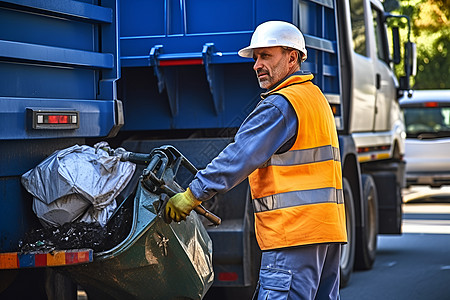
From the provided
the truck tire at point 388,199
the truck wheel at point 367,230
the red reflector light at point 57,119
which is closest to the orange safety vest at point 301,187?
the red reflector light at point 57,119

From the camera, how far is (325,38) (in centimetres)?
788

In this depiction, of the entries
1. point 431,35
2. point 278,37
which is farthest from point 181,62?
point 431,35

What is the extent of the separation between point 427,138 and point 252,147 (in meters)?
14.3

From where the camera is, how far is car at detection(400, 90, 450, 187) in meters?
17.5

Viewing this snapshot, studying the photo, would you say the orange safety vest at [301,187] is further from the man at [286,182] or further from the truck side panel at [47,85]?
the truck side panel at [47,85]

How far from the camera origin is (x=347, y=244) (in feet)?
28.2

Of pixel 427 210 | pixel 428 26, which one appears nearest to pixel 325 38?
pixel 427 210

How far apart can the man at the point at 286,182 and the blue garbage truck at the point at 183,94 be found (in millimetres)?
695

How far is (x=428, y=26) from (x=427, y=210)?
A: 8937 millimetres

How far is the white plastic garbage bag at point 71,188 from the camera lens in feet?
15.1

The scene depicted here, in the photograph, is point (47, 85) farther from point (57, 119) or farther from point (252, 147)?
point (252, 147)

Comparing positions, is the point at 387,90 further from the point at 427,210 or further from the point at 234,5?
the point at 427,210

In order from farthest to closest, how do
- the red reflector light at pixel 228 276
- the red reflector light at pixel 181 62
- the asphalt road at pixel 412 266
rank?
the asphalt road at pixel 412 266, the red reflector light at pixel 181 62, the red reflector light at pixel 228 276

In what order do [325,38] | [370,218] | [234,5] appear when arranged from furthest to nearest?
[370,218] → [325,38] → [234,5]
